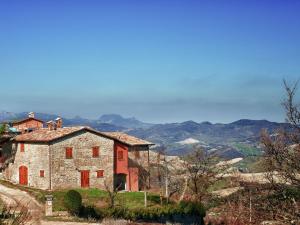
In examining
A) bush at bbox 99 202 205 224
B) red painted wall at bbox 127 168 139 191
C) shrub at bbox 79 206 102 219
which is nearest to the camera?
shrub at bbox 79 206 102 219

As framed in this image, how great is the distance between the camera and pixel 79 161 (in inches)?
2191

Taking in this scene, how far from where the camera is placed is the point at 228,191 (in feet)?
237

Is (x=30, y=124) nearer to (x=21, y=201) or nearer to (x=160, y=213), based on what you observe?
(x=21, y=201)

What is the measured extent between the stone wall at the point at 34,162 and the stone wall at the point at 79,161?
77 centimetres

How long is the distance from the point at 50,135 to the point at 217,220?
20670 millimetres

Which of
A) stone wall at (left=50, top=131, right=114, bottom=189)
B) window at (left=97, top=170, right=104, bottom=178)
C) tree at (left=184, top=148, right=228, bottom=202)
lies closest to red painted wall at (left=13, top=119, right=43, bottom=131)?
stone wall at (left=50, top=131, right=114, bottom=189)

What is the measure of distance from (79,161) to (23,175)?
6690 mm

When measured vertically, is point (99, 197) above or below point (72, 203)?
below

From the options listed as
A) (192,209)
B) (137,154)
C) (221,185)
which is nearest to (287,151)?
(192,209)

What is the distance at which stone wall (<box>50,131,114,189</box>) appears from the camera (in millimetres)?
54406

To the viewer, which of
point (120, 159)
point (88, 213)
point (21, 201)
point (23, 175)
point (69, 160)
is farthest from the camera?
point (120, 159)

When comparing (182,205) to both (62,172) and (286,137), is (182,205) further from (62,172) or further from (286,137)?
(286,137)

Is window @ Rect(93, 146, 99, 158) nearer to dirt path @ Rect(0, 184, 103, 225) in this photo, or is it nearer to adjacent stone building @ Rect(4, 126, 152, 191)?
adjacent stone building @ Rect(4, 126, 152, 191)

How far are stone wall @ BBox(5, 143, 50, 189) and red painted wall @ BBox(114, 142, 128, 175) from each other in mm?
8465
